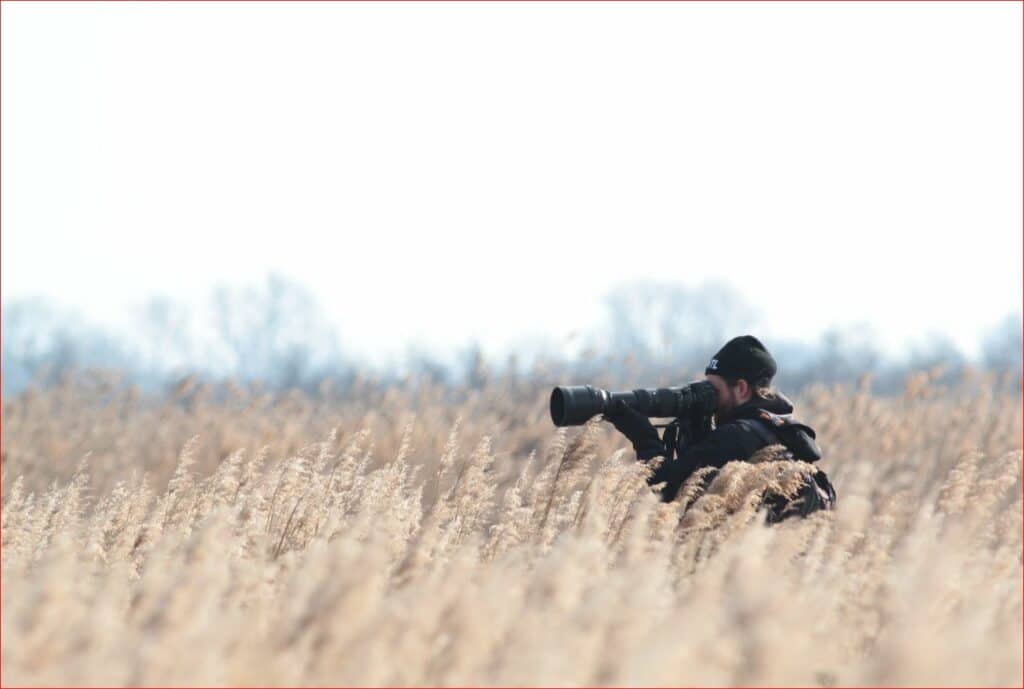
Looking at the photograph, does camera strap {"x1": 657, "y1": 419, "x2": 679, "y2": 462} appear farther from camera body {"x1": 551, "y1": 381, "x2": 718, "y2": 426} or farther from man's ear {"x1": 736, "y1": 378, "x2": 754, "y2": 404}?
man's ear {"x1": 736, "y1": 378, "x2": 754, "y2": 404}

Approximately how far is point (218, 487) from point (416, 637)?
2.79 meters

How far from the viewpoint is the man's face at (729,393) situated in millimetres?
5672

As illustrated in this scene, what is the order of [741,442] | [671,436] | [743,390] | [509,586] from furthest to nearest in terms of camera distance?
[671,436], [743,390], [741,442], [509,586]

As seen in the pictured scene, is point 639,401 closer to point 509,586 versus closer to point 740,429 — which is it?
point 740,429

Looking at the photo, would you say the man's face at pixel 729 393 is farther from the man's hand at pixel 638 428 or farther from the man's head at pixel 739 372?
the man's hand at pixel 638 428

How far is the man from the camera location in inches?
219

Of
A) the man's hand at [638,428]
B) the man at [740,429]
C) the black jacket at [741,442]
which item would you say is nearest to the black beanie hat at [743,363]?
the man at [740,429]

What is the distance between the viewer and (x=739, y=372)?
18.5ft

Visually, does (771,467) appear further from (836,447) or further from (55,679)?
(836,447)

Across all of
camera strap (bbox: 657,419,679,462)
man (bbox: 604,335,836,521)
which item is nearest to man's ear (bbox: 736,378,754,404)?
man (bbox: 604,335,836,521)

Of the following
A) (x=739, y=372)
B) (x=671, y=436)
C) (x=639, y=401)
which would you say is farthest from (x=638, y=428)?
(x=739, y=372)

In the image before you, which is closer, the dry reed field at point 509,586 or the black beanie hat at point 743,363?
the dry reed field at point 509,586

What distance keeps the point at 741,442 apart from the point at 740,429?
6cm

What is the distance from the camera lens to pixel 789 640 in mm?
3137
